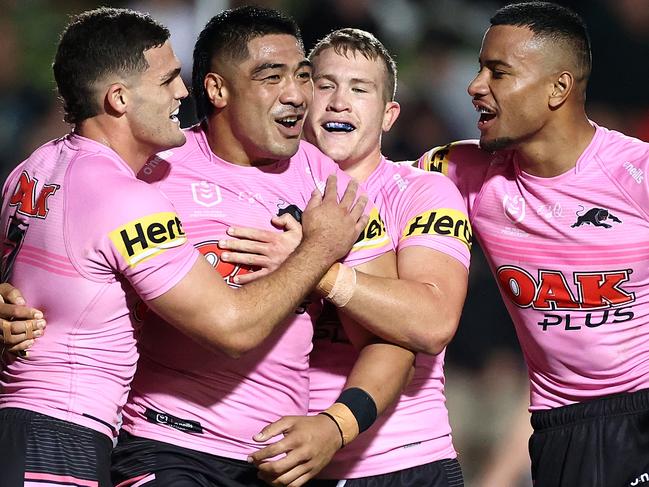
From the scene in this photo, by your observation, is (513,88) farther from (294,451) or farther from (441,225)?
(294,451)

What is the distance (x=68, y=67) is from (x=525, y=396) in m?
4.40

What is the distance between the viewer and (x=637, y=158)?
4.44 meters

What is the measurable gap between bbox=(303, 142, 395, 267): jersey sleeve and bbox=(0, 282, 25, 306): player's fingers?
1233 millimetres

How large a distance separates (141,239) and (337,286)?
0.82 m

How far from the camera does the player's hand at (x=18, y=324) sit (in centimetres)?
347

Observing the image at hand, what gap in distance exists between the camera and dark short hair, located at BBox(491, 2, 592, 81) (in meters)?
4.72

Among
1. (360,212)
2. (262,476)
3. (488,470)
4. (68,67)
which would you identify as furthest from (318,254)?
(488,470)

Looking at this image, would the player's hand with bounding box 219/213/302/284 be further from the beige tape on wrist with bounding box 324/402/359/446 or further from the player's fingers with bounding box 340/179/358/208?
the beige tape on wrist with bounding box 324/402/359/446

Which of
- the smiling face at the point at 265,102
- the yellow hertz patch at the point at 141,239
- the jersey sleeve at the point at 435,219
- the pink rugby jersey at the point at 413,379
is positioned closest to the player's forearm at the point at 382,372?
the pink rugby jersey at the point at 413,379

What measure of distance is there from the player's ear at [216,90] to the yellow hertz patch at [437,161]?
3.85 feet

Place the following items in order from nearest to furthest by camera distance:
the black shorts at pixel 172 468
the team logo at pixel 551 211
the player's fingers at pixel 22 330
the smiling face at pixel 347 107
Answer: the player's fingers at pixel 22 330, the black shorts at pixel 172 468, the team logo at pixel 551 211, the smiling face at pixel 347 107

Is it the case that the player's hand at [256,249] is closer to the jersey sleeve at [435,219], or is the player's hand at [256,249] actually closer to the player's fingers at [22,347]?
the jersey sleeve at [435,219]

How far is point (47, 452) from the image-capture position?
3.37 metres

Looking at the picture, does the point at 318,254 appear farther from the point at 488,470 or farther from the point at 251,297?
the point at 488,470
